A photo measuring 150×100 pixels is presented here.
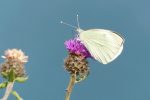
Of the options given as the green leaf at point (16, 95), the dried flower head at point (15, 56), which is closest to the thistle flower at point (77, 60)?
the dried flower head at point (15, 56)

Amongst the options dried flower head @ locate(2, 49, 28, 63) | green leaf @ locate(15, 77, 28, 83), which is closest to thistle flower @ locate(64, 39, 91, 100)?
dried flower head @ locate(2, 49, 28, 63)

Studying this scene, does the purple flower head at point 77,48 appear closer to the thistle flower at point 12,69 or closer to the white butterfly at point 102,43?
the white butterfly at point 102,43

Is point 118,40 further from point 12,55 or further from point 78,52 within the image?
point 12,55

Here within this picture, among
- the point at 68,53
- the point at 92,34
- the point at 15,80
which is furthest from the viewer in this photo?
the point at 92,34

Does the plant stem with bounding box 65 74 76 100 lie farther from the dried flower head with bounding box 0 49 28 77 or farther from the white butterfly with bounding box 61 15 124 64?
the dried flower head with bounding box 0 49 28 77

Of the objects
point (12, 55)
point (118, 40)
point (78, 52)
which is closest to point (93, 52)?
Answer: point (78, 52)
